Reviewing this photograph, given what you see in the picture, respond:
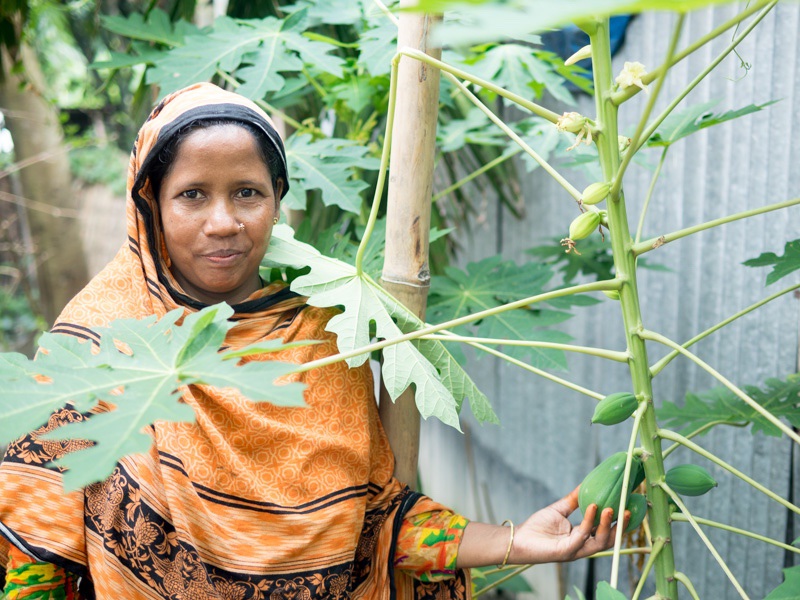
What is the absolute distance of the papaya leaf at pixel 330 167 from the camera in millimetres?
1778

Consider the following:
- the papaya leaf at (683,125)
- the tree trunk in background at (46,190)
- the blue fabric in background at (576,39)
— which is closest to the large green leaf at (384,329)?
the papaya leaf at (683,125)

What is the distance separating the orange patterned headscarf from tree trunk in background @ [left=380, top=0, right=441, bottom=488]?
0.24m

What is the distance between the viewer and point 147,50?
6.84ft

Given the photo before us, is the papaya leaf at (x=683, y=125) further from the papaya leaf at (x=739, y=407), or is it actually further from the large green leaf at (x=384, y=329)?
the large green leaf at (x=384, y=329)

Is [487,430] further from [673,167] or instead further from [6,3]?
[6,3]

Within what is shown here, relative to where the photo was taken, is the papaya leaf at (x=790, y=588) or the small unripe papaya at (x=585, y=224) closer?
the papaya leaf at (x=790, y=588)

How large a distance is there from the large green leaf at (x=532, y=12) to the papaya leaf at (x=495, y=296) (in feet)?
4.09

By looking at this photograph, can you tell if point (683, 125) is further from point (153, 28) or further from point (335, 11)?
point (153, 28)

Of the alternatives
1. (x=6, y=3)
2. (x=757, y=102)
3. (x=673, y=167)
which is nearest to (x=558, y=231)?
(x=673, y=167)

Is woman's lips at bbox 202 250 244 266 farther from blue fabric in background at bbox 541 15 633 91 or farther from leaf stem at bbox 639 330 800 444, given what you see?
blue fabric in background at bbox 541 15 633 91

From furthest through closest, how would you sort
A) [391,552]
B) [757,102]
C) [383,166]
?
1. [757,102]
2. [391,552]
3. [383,166]

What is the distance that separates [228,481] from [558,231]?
188cm

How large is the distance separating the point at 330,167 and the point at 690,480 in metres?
1.05

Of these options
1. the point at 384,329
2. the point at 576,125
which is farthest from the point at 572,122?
the point at 384,329
